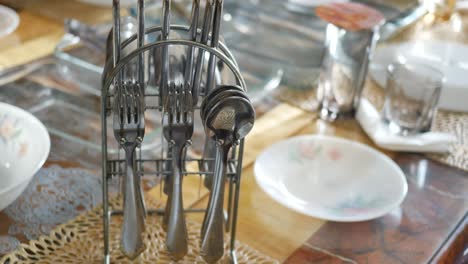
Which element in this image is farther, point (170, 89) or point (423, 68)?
point (423, 68)

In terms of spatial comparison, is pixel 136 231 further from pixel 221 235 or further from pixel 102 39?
pixel 102 39

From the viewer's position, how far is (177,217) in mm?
664

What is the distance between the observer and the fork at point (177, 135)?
2.05 ft

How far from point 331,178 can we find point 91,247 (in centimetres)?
36

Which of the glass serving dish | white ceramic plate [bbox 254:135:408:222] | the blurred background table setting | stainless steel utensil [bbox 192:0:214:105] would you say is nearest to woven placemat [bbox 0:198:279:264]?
the blurred background table setting

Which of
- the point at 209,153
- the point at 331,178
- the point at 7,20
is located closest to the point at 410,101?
the point at 331,178

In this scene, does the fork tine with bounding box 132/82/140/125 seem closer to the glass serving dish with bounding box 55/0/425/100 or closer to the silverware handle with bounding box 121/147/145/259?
the silverware handle with bounding box 121/147/145/259

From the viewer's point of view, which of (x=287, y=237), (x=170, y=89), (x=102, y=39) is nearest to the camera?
(x=170, y=89)

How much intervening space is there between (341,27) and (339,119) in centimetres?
17

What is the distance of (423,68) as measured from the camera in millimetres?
1063

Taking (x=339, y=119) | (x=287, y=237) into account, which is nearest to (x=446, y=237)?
(x=287, y=237)

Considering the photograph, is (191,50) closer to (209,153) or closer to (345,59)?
(209,153)

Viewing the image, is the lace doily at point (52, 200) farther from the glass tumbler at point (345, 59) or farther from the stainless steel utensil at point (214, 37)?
the glass tumbler at point (345, 59)

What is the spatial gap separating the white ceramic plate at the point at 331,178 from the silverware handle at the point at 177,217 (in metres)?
0.17
